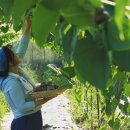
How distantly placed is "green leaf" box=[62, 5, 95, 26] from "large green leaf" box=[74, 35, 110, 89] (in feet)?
0.14

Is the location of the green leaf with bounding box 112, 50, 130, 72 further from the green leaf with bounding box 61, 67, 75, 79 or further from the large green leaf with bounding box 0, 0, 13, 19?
the green leaf with bounding box 61, 67, 75, 79

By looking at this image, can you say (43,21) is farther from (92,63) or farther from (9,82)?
(9,82)

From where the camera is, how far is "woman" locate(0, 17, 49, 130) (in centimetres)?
387

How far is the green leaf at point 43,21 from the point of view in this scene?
42 cm

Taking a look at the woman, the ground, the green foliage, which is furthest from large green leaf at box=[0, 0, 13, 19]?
the ground

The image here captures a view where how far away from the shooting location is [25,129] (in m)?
4.17

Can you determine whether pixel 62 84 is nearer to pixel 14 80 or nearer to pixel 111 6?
pixel 111 6

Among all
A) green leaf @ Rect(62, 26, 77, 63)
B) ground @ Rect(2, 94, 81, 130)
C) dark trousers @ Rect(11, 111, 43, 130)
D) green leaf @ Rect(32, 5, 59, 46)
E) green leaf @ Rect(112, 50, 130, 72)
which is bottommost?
ground @ Rect(2, 94, 81, 130)

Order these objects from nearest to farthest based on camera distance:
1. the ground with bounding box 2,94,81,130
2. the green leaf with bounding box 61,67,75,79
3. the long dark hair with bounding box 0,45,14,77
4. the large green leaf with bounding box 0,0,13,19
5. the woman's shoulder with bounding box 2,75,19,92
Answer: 1. the large green leaf with bounding box 0,0,13,19
2. the green leaf with bounding box 61,67,75,79
3. the woman's shoulder with bounding box 2,75,19,92
4. the long dark hair with bounding box 0,45,14,77
5. the ground with bounding box 2,94,81,130

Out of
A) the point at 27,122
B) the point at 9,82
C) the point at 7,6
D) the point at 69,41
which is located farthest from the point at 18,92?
the point at 69,41

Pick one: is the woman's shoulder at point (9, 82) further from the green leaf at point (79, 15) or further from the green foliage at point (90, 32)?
the green leaf at point (79, 15)

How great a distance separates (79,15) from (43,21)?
2.4 inches

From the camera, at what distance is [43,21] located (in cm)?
44

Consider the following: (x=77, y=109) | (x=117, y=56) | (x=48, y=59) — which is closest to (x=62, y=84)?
(x=117, y=56)
